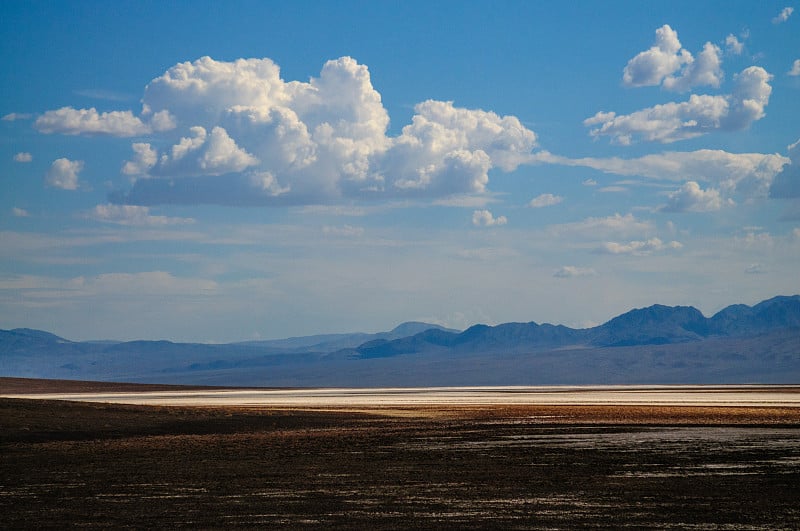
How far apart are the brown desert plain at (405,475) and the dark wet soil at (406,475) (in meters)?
0.05

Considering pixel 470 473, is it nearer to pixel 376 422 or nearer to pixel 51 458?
pixel 51 458

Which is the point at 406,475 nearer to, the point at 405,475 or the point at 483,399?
the point at 405,475

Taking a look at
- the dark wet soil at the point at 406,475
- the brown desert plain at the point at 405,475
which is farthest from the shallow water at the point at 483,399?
the dark wet soil at the point at 406,475

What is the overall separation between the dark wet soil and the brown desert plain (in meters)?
0.05

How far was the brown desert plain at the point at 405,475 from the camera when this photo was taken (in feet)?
64.4

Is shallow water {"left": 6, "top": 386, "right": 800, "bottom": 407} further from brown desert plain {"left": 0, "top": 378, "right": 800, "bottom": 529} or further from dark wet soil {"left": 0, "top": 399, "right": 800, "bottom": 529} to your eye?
dark wet soil {"left": 0, "top": 399, "right": 800, "bottom": 529}

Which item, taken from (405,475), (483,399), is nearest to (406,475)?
(405,475)

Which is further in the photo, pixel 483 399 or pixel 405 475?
pixel 483 399

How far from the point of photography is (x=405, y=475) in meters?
26.0

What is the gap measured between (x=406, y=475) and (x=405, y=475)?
0.02 metres

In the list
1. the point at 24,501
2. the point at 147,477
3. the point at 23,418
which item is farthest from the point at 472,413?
the point at 24,501

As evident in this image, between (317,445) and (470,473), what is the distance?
10.4m

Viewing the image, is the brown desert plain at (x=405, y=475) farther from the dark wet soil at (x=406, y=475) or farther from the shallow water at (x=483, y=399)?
the shallow water at (x=483, y=399)

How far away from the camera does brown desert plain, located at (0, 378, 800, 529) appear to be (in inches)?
773
